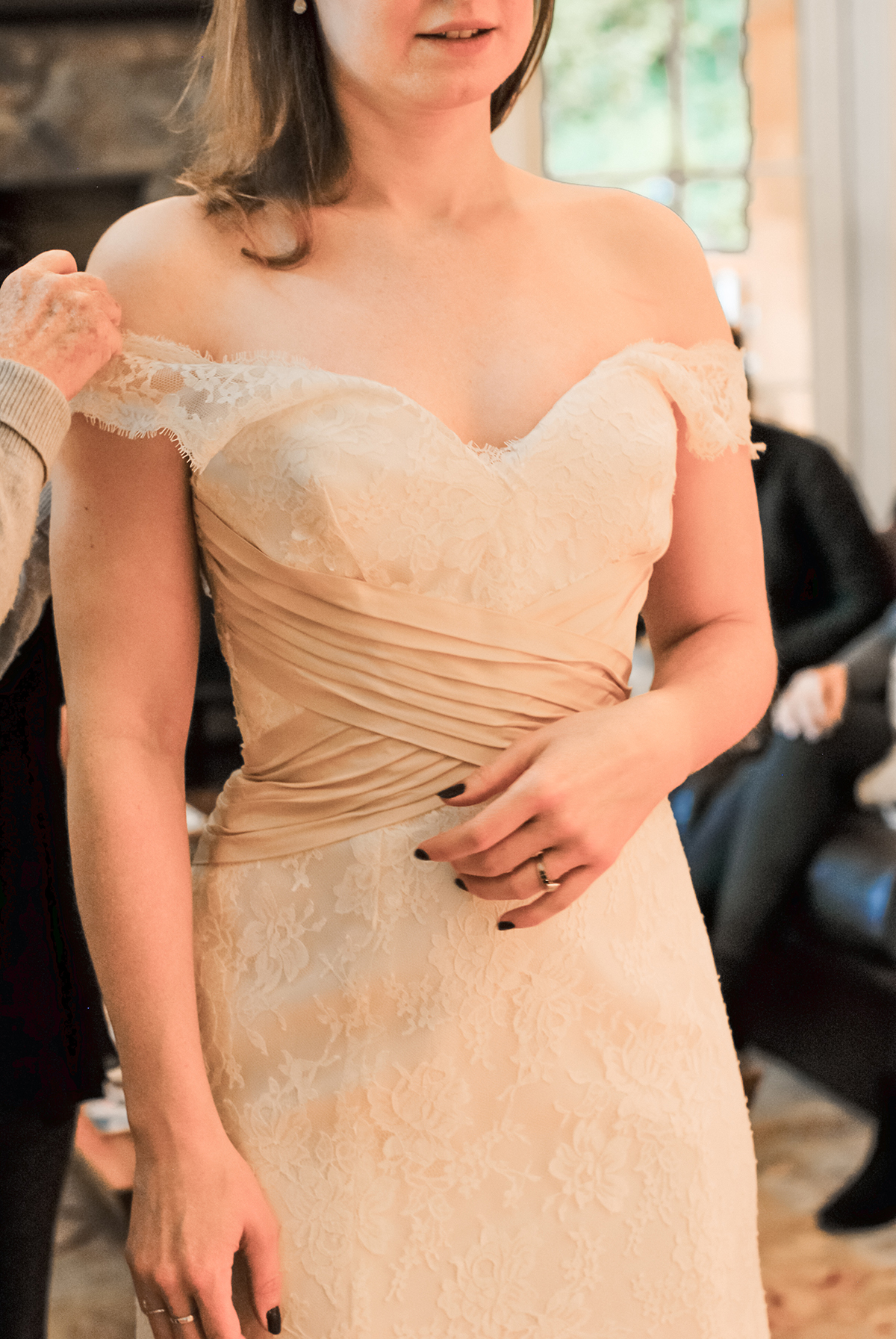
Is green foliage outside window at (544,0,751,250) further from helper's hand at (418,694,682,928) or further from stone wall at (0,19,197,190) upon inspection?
helper's hand at (418,694,682,928)

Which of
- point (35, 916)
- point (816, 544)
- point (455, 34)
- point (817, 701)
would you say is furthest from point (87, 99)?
point (455, 34)

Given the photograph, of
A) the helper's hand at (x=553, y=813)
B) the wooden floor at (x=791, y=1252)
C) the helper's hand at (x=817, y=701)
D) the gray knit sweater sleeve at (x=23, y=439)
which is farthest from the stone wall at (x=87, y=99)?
the helper's hand at (x=553, y=813)

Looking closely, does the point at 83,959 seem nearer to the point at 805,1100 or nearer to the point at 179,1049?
the point at 179,1049

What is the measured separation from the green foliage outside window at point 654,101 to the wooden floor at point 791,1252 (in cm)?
286

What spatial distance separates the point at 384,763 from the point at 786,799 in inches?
82.3

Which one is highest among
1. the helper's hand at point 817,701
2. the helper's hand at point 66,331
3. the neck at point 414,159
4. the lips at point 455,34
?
the lips at point 455,34

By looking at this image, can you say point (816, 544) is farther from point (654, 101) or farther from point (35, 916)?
point (35, 916)

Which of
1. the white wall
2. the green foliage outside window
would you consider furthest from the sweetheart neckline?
the white wall

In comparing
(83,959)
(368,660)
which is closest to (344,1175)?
(368,660)

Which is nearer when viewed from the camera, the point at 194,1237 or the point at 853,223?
the point at 194,1237

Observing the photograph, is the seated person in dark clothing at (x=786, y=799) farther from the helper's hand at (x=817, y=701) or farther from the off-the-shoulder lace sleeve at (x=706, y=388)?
the off-the-shoulder lace sleeve at (x=706, y=388)

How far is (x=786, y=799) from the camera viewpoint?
2.83 m

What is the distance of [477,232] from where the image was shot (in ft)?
3.31

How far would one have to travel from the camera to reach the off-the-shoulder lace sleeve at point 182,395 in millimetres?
860
